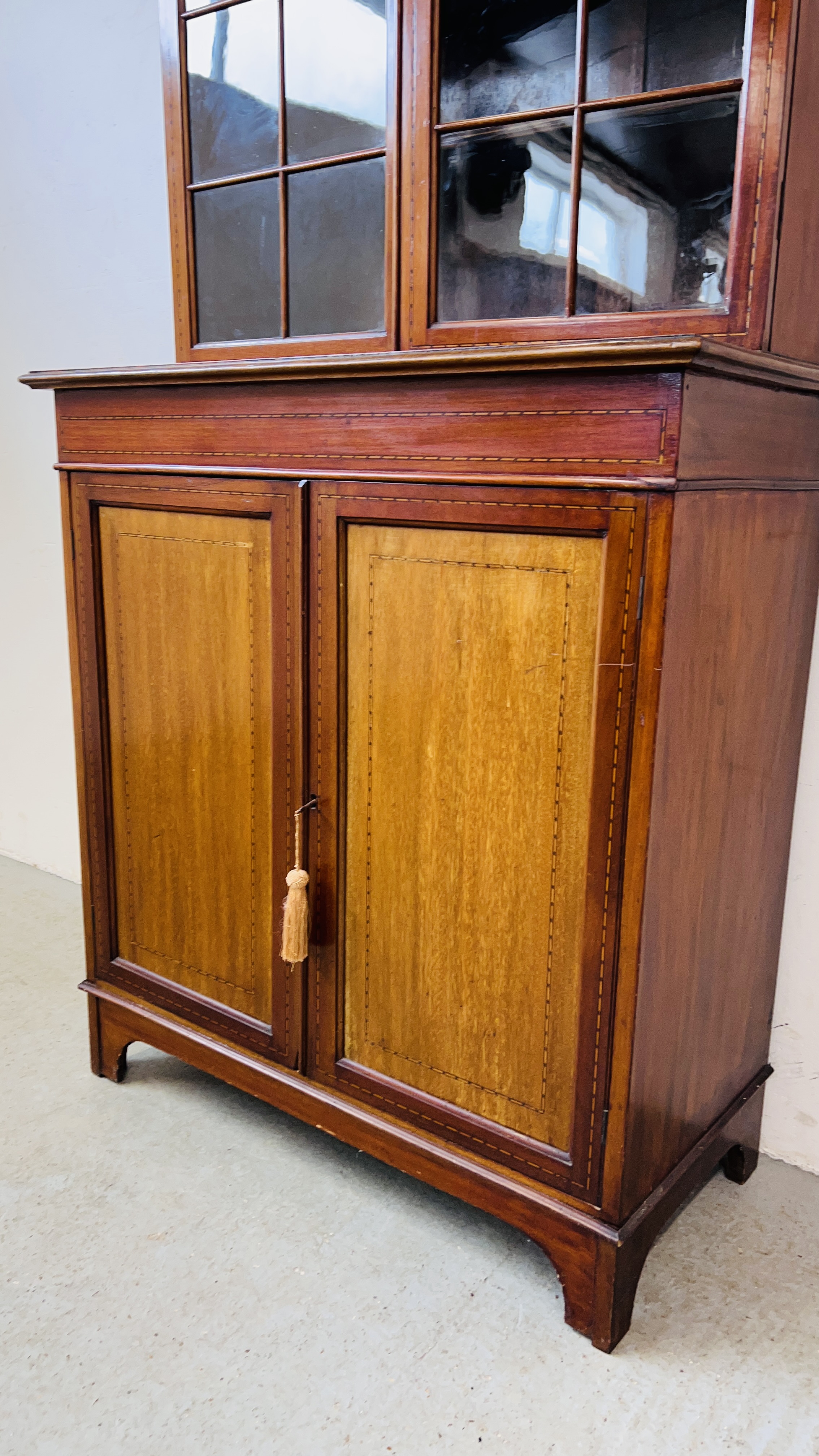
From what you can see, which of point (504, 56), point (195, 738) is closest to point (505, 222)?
point (504, 56)

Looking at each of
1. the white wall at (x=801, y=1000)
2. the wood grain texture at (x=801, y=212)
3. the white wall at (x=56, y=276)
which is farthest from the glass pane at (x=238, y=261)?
the white wall at (x=801, y=1000)

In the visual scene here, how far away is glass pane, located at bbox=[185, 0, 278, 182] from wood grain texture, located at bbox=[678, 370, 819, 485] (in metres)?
0.96

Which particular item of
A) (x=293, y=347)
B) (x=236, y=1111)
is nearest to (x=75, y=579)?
(x=293, y=347)

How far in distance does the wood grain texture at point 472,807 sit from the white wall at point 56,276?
57.1 inches

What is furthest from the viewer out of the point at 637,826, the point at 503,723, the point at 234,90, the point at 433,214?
the point at 234,90

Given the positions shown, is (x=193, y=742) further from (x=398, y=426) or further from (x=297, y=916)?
(x=398, y=426)

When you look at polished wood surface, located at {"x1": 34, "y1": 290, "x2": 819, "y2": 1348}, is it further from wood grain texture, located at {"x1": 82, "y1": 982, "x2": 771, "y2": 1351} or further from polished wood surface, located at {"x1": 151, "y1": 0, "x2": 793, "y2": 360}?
polished wood surface, located at {"x1": 151, "y1": 0, "x2": 793, "y2": 360}

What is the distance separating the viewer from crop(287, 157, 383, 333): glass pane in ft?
5.49

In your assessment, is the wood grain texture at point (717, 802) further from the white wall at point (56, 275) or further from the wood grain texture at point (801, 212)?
the white wall at point (56, 275)

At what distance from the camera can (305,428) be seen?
1.59 m

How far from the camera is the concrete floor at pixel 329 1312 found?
1374 mm

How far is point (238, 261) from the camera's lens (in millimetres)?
1877

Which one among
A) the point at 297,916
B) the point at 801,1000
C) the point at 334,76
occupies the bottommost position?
the point at 801,1000

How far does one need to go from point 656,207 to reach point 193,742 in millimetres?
1116
